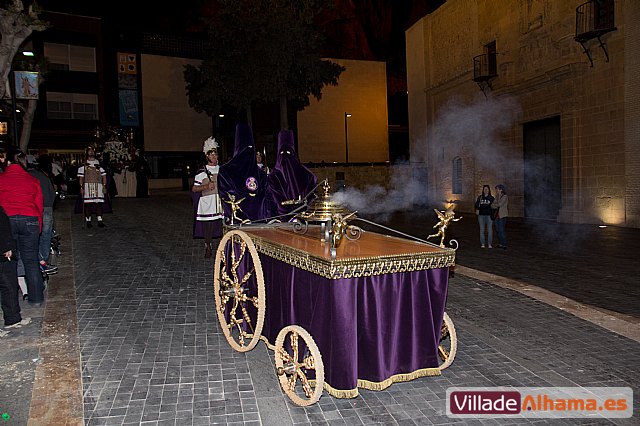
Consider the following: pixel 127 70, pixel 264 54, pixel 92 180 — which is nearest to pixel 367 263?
pixel 92 180

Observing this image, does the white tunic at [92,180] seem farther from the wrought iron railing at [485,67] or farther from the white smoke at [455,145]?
the wrought iron railing at [485,67]

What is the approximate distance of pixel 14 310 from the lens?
5.57 m

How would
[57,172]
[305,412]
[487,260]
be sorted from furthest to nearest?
[57,172]
[487,260]
[305,412]

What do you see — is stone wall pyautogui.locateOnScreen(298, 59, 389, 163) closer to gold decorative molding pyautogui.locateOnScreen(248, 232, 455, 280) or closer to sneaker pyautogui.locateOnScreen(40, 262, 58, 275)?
sneaker pyautogui.locateOnScreen(40, 262, 58, 275)

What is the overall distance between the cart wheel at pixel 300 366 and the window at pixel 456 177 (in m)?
21.5

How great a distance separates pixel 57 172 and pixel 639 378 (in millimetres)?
21847

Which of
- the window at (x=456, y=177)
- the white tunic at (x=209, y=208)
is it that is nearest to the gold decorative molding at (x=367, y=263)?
the white tunic at (x=209, y=208)

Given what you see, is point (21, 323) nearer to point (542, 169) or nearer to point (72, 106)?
point (542, 169)

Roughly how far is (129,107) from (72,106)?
3868 mm

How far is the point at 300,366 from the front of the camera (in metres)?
3.49

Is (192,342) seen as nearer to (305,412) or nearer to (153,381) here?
(153,381)

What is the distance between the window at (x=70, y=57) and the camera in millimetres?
34438

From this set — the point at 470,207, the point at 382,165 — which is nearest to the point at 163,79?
the point at 382,165

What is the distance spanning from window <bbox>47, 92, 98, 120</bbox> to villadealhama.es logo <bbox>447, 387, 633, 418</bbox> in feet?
120
